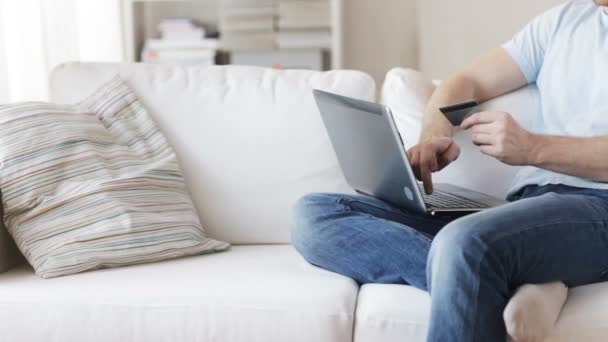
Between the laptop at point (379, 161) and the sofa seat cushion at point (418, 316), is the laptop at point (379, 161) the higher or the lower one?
the higher one

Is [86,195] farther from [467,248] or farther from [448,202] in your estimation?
[467,248]

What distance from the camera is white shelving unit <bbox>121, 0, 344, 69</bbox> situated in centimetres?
360

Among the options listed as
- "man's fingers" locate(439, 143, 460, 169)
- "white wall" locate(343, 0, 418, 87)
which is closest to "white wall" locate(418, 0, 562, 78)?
"white wall" locate(343, 0, 418, 87)

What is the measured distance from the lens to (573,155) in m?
1.68

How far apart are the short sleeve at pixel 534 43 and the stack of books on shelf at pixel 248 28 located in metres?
1.72

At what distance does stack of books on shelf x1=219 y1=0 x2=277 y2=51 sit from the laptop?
1697 mm

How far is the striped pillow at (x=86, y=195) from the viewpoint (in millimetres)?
1839

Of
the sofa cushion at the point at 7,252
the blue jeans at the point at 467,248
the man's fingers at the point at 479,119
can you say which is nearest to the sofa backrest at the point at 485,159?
the blue jeans at the point at 467,248

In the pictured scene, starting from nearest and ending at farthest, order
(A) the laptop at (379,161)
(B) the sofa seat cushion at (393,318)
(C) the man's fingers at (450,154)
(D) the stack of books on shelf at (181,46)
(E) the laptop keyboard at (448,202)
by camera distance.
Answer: (B) the sofa seat cushion at (393,318)
(A) the laptop at (379,161)
(E) the laptop keyboard at (448,202)
(C) the man's fingers at (450,154)
(D) the stack of books on shelf at (181,46)

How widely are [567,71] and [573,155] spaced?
0.25 m

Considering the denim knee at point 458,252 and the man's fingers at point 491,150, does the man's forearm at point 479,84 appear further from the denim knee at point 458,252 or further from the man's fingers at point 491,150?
the denim knee at point 458,252

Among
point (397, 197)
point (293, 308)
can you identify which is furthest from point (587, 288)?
point (293, 308)

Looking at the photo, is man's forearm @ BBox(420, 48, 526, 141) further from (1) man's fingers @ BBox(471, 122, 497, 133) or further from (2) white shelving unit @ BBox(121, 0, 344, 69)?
(2) white shelving unit @ BBox(121, 0, 344, 69)

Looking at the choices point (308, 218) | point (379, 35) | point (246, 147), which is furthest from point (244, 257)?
point (379, 35)
